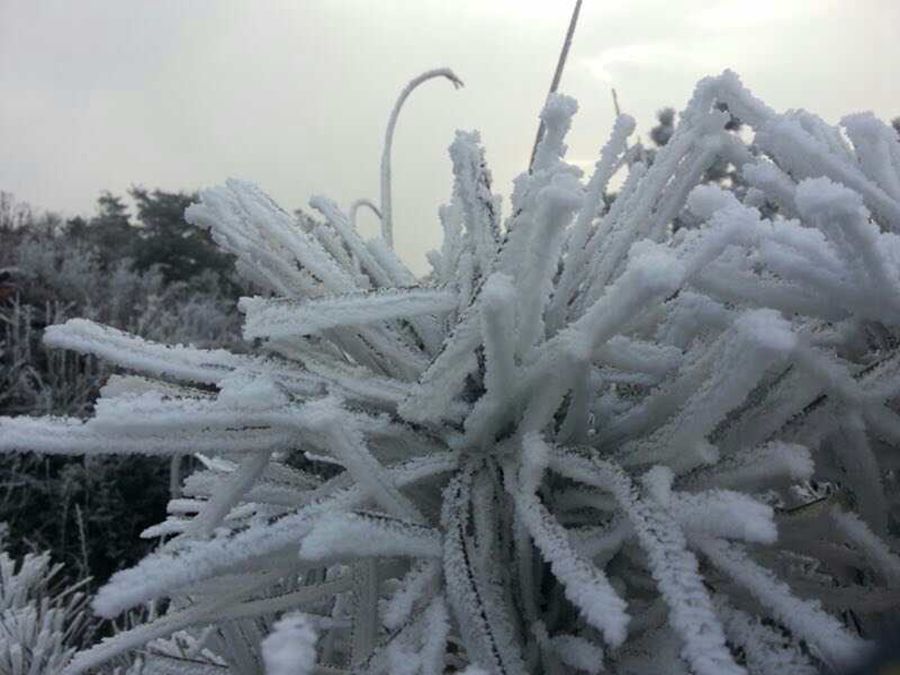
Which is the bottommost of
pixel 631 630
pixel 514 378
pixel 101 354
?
pixel 631 630

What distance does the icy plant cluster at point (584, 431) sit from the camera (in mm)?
412

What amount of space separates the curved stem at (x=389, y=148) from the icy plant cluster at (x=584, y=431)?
182mm

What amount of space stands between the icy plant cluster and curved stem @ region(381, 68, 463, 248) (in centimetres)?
18

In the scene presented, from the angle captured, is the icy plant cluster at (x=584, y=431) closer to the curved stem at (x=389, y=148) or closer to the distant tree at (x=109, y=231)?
the curved stem at (x=389, y=148)

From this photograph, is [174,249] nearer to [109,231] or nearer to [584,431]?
[109,231]

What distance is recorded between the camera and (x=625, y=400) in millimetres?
501

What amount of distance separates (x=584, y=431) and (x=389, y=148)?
0.34m

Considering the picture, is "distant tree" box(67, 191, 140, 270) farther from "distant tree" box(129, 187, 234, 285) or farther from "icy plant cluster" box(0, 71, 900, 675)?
"icy plant cluster" box(0, 71, 900, 675)

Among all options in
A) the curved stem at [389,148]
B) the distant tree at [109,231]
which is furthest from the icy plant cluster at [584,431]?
the distant tree at [109,231]

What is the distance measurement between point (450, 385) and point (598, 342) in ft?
0.24

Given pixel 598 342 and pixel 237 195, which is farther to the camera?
pixel 237 195

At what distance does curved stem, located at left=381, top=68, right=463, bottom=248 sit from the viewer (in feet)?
2.39

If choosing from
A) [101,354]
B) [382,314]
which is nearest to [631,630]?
[382,314]

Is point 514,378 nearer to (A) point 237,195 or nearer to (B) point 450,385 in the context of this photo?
(B) point 450,385
